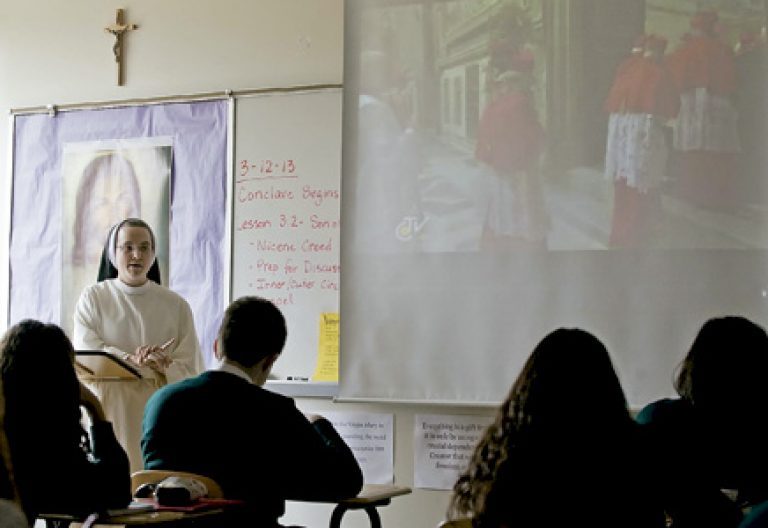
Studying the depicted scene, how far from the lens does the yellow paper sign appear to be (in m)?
5.60

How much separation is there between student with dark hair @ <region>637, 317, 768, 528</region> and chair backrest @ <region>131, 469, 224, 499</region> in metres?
1.18

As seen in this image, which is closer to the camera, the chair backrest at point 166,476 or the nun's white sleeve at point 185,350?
the chair backrest at point 166,476

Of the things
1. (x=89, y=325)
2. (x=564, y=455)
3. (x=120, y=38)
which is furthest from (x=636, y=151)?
(x=120, y=38)

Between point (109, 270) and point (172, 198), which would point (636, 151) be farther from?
point (109, 270)

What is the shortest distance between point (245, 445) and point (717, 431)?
1.35 metres

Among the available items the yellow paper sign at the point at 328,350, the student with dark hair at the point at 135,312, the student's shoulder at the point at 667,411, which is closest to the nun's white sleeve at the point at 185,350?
the student with dark hair at the point at 135,312

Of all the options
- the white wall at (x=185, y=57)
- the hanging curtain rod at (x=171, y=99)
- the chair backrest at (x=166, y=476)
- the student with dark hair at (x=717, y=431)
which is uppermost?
the white wall at (x=185, y=57)

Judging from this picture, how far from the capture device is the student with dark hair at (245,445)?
11.8ft

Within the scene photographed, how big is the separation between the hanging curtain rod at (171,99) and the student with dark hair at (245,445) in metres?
2.36

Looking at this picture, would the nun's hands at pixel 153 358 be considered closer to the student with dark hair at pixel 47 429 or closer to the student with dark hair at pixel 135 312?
the student with dark hair at pixel 135 312

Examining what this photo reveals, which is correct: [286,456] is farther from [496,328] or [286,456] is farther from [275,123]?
[275,123]

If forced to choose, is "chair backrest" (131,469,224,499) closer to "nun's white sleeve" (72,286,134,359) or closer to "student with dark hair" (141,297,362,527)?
"student with dark hair" (141,297,362,527)

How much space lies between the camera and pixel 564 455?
2348 mm

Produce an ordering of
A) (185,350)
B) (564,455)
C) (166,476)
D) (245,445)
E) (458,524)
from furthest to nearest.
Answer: (185,350) < (245,445) < (166,476) < (458,524) < (564,455)
